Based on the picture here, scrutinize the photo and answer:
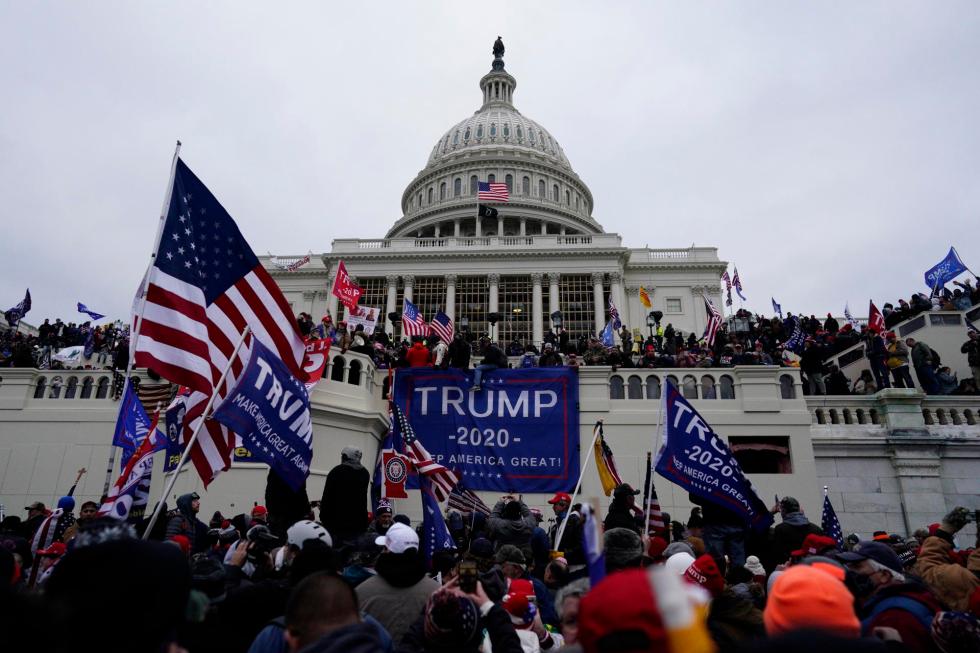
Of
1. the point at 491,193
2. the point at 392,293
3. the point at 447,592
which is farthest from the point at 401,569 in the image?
the point at 491,193

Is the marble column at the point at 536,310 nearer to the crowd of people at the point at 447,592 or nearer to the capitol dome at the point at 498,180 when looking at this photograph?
the capitol dome at the point at 498,180

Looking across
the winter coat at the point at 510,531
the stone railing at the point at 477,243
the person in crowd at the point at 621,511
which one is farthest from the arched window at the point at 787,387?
the stone railing at the point at 477,243

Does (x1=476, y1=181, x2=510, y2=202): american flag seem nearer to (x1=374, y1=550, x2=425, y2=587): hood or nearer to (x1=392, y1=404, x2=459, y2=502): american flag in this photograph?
(x1=392, y1=404, x2=459, y2=502): american flag

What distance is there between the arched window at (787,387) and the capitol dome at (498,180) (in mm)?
46250

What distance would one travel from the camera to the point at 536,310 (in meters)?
47.6

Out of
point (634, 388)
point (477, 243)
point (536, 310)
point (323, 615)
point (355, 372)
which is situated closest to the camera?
point (323, 615)

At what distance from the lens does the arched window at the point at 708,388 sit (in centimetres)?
1789

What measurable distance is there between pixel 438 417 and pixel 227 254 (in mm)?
9886

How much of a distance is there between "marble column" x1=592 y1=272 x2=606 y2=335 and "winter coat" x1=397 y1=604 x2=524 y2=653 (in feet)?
141

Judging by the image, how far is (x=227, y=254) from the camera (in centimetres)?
820

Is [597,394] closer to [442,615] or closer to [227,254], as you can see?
[227,254]

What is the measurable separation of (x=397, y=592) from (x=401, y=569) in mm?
156

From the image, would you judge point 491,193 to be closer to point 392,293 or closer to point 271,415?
point 392,293

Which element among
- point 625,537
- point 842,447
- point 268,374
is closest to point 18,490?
point 268,374
